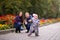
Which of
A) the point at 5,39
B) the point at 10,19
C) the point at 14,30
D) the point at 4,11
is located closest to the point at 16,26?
the point at 14,30

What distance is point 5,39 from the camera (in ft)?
49.2

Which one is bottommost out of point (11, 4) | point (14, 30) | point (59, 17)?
point (59, 17)

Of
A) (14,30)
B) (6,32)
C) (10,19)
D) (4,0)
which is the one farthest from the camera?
(4,0)

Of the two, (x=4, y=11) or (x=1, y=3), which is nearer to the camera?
(x=1, y=3)

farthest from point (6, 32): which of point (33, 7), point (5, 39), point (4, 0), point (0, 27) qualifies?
point (33, 7)

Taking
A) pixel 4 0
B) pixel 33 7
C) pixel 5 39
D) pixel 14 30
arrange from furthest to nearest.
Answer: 1. pixel 33 7
2. pixel 4 0
3. pixel 14 30
4. pixel 5 39

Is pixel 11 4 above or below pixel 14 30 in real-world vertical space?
above

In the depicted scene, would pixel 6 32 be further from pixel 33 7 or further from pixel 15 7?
pixel 33 7

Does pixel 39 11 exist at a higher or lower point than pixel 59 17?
higher

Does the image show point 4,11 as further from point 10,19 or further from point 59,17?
point 59,17

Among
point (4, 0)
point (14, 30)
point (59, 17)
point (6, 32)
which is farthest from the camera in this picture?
point (59, 17)

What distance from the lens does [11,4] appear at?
30016mm

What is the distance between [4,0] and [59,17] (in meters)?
52.5

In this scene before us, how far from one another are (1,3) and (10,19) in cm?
624
